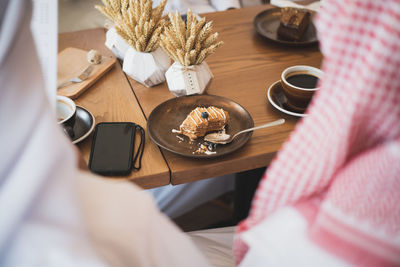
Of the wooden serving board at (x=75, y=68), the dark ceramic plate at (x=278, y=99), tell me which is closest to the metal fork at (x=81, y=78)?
the wooden serving board at (x=75, y=68)

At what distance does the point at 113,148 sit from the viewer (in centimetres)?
90

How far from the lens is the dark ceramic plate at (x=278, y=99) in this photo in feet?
3.41

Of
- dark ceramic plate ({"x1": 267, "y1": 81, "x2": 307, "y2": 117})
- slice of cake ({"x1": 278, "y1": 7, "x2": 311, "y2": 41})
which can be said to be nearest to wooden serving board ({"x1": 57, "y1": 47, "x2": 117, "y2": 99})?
dark ceramic plate ({"x1": 267, "y1": 81, "x2": 307, "y2": 117})

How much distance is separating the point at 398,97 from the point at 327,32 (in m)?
0.11

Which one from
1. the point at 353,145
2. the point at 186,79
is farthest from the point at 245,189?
the point at 353,145

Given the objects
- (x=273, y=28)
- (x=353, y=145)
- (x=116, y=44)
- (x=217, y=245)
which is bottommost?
(x=217, y=245)

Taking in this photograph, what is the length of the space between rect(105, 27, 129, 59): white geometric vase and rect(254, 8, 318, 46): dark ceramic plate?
52 centimetres

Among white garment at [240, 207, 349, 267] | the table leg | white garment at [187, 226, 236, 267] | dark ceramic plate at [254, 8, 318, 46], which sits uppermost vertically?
white garment at [240, 207, 349, 267]

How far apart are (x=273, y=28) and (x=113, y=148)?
909 mm

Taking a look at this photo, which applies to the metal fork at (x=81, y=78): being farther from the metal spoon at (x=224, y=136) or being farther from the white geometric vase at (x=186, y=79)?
the metal spoon at (x=224, y=136)

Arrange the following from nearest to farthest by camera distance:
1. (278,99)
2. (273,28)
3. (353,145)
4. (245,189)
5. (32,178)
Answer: (32,178) → (353,145) → (278,99) → (245,189) → (273,28)

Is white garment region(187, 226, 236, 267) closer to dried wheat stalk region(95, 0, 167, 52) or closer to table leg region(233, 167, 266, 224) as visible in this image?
table leg region(233, 167, 266, 224)

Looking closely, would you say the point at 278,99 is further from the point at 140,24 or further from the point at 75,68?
the point at 75,68

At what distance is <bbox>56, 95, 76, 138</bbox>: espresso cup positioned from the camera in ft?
2.98
